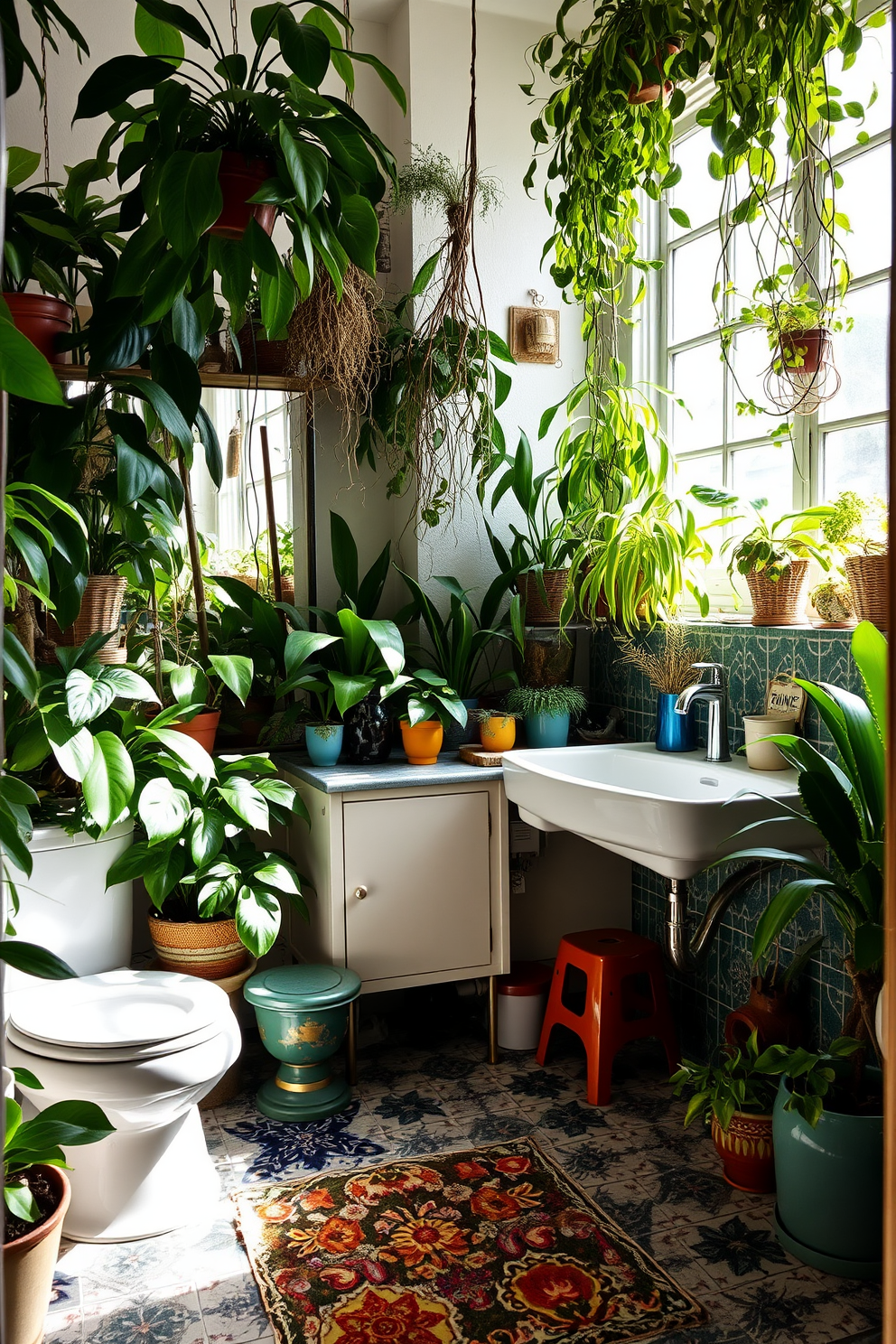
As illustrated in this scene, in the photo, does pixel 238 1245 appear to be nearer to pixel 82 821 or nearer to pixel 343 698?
pixel 82 821

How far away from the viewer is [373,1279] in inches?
71.5

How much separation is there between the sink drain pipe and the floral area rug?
501mm

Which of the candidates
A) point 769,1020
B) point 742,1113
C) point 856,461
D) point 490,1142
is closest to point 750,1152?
point 742,1113

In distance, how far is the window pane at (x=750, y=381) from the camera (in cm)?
254

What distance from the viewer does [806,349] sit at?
2172 mm

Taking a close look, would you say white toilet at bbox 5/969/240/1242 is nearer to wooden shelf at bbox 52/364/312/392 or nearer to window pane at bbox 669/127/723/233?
wooden shelf at bbox 52/364/312/392

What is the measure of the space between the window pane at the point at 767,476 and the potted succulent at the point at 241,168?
1.24 metres

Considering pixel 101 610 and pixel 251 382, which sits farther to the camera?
pixel 251 382

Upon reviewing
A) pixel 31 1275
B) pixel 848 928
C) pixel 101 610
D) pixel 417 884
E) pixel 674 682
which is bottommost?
pixel 31 1275

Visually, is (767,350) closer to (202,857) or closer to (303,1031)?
(202,857)

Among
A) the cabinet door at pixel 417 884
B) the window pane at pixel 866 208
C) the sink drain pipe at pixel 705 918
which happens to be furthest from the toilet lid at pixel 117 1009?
the window pane at pixel 866 208

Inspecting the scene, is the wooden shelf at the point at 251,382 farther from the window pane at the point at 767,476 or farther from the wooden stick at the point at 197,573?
the window pane at the point at 767,476

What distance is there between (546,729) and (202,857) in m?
0.98

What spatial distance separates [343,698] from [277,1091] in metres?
0.91
